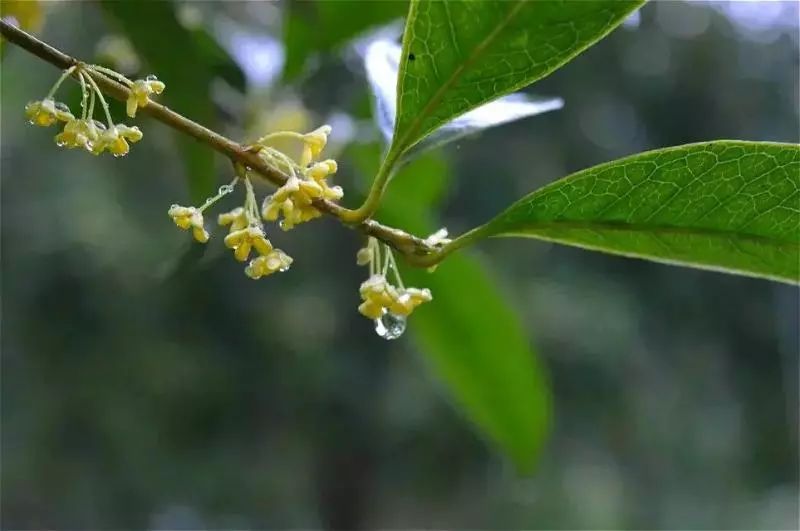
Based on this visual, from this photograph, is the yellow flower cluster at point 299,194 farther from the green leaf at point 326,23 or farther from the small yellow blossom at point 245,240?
the green leaf at point 326,23

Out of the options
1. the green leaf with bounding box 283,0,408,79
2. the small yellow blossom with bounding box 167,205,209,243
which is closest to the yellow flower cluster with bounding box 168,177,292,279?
the small yellow blossom with bounding box 167,205,209,243

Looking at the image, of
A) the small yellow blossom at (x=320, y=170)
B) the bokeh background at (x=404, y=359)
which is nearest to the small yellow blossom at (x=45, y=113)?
the small yellow blossom at (x=320, y=170)

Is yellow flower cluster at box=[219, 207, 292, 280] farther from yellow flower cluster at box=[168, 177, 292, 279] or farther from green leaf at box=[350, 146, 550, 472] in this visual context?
green leaf at box=[350, 146, 550, 472]

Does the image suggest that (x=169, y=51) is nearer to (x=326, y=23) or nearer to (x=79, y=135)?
(x=326, y=23)

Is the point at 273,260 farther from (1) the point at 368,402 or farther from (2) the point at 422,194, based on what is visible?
(1) the point at 368,402

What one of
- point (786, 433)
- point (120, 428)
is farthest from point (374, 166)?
point (786, 433)

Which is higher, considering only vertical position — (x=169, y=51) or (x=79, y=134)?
(x=169, y=51)

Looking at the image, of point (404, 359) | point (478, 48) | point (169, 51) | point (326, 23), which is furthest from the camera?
point (404, 359)

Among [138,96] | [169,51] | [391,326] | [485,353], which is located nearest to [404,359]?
[485,353]
